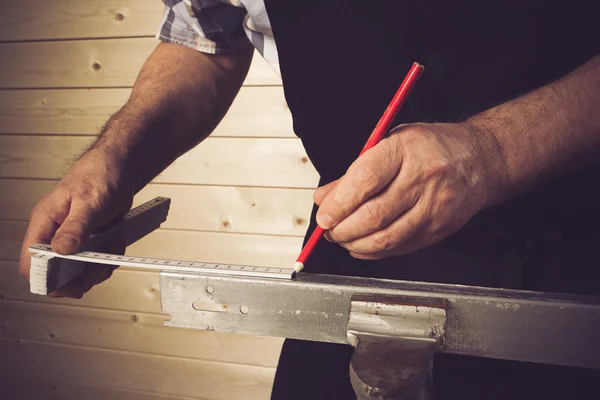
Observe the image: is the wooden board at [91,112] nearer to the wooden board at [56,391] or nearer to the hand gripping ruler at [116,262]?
the hand gripping ruler at [116,262]

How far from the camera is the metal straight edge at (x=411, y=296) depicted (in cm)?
45

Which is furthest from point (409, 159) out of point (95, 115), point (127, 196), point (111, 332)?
point (111, 332)

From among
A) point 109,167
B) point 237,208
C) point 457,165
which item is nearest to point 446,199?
point 457,165

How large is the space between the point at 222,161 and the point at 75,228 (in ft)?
2.90

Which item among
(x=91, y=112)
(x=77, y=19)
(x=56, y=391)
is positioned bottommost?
(x=56, y=391)

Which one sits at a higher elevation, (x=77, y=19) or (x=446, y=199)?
(x=77, y=19)

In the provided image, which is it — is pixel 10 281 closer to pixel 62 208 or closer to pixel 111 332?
pixel 111 332

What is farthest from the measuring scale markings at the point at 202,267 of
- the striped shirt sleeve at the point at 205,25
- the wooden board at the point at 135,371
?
the wooden board at the point at 135,371

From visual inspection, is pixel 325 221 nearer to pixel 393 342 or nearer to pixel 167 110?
pixel 393 342

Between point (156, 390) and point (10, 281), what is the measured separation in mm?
665

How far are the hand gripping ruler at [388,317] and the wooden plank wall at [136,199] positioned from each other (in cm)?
94

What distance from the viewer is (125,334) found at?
1.75 m

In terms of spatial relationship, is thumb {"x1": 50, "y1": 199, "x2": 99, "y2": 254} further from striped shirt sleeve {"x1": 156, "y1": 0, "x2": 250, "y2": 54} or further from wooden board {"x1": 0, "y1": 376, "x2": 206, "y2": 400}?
wooden board {"x1": 0, "y1": 376, "x2": 206, "y2": 400}

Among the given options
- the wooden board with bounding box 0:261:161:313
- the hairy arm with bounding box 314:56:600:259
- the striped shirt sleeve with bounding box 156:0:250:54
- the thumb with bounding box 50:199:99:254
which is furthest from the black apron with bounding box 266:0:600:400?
the wooden board with bounding box 0:261:161:313
